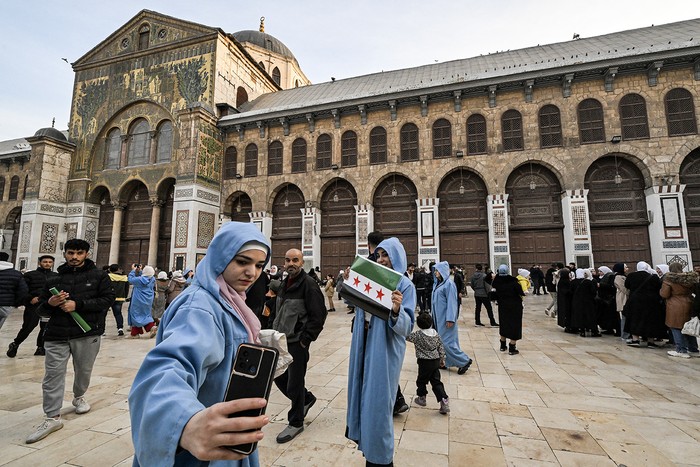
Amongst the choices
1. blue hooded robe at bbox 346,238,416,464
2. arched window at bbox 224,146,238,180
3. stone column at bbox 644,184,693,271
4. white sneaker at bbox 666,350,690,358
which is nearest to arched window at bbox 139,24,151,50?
arched window at bbox 224,146,238,180

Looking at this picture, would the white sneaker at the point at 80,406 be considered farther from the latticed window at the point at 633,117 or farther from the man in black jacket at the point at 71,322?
the latticed window at the point at 633,117

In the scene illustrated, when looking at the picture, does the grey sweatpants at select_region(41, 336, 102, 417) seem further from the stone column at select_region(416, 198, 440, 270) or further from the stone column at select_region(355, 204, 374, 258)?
the stone column at select_region(416, 198, 440, 270)

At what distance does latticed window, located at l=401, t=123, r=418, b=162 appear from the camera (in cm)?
1735

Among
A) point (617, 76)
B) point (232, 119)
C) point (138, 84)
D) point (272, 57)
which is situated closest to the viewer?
point (617, 76)

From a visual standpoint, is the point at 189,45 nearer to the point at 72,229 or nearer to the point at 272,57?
the point at 272,57

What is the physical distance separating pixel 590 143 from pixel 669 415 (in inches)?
575

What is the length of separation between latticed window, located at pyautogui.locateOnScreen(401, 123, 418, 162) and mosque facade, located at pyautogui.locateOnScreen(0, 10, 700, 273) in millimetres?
104

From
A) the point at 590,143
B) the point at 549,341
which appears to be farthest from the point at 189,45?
the point at 549,341

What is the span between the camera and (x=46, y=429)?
11.0 ft

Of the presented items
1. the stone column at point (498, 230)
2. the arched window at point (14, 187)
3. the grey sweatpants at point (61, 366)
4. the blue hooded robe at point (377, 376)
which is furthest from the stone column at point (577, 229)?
the arched window at point (14, 187)

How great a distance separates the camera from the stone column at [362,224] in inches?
676

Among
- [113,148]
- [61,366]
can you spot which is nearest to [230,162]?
[113,148]

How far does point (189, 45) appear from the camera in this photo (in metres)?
20.7

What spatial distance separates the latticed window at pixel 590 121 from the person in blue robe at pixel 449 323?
14.0 meters
